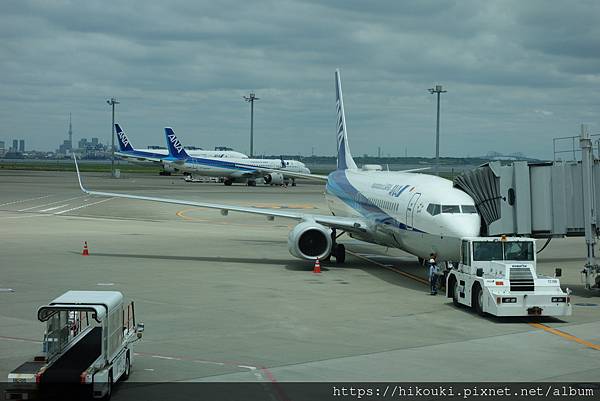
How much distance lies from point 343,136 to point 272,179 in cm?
7629

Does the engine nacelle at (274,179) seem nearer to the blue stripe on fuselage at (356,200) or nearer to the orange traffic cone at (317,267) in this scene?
the blue stripe on fuselage at (356,200)

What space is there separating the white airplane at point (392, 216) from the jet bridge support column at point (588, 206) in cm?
372

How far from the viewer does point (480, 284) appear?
24.4 metres

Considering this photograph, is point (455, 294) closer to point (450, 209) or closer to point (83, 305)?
point (450, 209)

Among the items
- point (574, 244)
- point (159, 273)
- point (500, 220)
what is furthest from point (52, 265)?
point (574, 244)

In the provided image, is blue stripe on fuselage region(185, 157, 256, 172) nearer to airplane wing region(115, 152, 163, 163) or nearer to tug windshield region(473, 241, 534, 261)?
airplane wing region(115, 152, 163, 163)

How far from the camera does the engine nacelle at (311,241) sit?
35469 mm

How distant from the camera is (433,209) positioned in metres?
29.5

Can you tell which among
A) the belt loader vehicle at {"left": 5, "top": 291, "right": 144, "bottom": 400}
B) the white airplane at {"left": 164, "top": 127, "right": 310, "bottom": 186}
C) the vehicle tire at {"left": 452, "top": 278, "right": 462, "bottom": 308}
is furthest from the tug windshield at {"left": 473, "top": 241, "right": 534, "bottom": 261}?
the white airplane at {"left": 164, "top": 127, "right": 310, "bottom": 186}

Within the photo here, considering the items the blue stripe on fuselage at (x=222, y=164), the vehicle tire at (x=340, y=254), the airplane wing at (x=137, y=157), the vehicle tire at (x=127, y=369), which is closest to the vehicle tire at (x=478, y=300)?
the vehicle tire at (x=127, y=369)

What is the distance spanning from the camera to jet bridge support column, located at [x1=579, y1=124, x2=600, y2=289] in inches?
1123

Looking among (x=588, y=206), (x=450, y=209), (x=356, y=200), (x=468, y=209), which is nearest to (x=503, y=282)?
(x=450, y=209)

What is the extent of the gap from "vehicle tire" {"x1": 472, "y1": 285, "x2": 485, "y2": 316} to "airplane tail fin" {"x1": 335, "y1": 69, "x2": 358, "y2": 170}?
1033 inches

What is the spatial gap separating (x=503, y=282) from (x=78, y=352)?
485 inches
